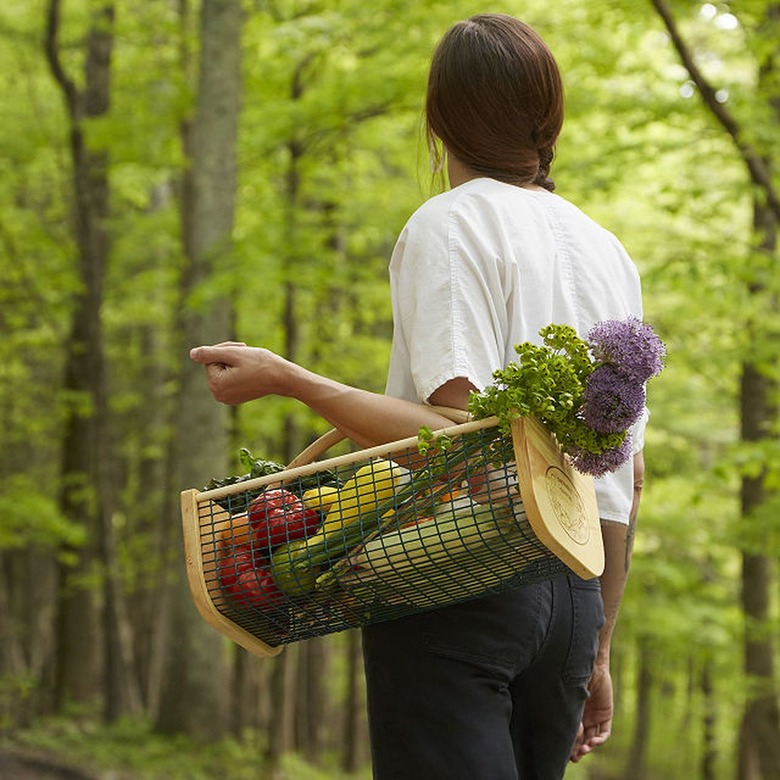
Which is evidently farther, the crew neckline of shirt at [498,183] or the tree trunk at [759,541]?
the tree trunk at [759,541]

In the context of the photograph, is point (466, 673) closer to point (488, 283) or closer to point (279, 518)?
point (279, 518)

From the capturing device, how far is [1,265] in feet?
48.8

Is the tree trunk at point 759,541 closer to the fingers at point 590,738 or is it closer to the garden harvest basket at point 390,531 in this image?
the fingers at point 590,738

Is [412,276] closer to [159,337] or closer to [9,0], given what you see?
[9,0]

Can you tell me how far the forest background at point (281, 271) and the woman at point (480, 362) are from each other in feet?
15.2

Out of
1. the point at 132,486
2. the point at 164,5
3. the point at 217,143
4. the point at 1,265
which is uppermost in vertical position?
the point at 164,5

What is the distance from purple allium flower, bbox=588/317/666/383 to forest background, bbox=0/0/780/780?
494 centimetres

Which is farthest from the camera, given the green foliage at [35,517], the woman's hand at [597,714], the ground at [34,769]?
the green foliage at [35,517]

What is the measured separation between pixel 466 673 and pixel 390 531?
263 mm

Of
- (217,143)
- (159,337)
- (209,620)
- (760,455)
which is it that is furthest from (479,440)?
(159,337)

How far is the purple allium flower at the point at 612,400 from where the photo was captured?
182cm

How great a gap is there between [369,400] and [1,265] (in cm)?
1374

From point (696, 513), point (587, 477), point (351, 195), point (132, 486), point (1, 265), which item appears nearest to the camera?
point (587, 477)

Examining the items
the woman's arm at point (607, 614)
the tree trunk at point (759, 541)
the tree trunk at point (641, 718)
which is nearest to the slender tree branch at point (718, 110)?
the tree trunk at point (759, 541)
